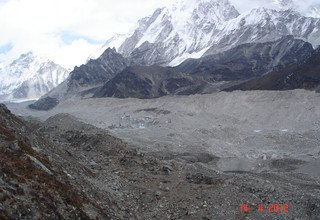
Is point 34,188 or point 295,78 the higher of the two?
point 34,188

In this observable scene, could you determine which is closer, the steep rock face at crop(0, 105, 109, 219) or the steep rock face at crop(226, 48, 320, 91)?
the steep rock face at crop(0, 105, 109, 219)

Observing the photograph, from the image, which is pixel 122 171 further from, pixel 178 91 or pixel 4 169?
pixel 178 91

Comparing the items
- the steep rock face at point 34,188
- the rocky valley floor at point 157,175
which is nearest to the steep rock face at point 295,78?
the rocky valley floor at point 157,175

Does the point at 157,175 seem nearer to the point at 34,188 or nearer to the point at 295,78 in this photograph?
the point at 34,188

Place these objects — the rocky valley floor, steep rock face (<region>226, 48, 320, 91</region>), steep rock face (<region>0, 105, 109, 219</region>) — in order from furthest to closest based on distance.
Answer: steep rock face (<region>226, 48, 320, 91</region>) < the rocky valley floor < steep rock face (<region>0, 105, 109, 219</region>)

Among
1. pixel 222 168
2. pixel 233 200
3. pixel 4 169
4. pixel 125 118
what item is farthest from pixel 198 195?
pixel 125 118

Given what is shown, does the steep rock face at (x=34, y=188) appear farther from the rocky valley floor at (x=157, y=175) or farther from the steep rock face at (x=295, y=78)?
the steep rock face at (x=295, y=78)

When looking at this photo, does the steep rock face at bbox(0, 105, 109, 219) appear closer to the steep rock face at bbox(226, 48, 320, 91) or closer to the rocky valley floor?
the rocky valley floor

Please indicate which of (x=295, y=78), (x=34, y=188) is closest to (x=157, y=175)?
(x=34, y=188)

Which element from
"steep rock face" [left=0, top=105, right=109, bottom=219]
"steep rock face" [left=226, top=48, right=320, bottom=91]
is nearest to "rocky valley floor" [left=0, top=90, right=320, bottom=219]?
"steep rock face" [left=0, top=105, right=109, bottom=219]
